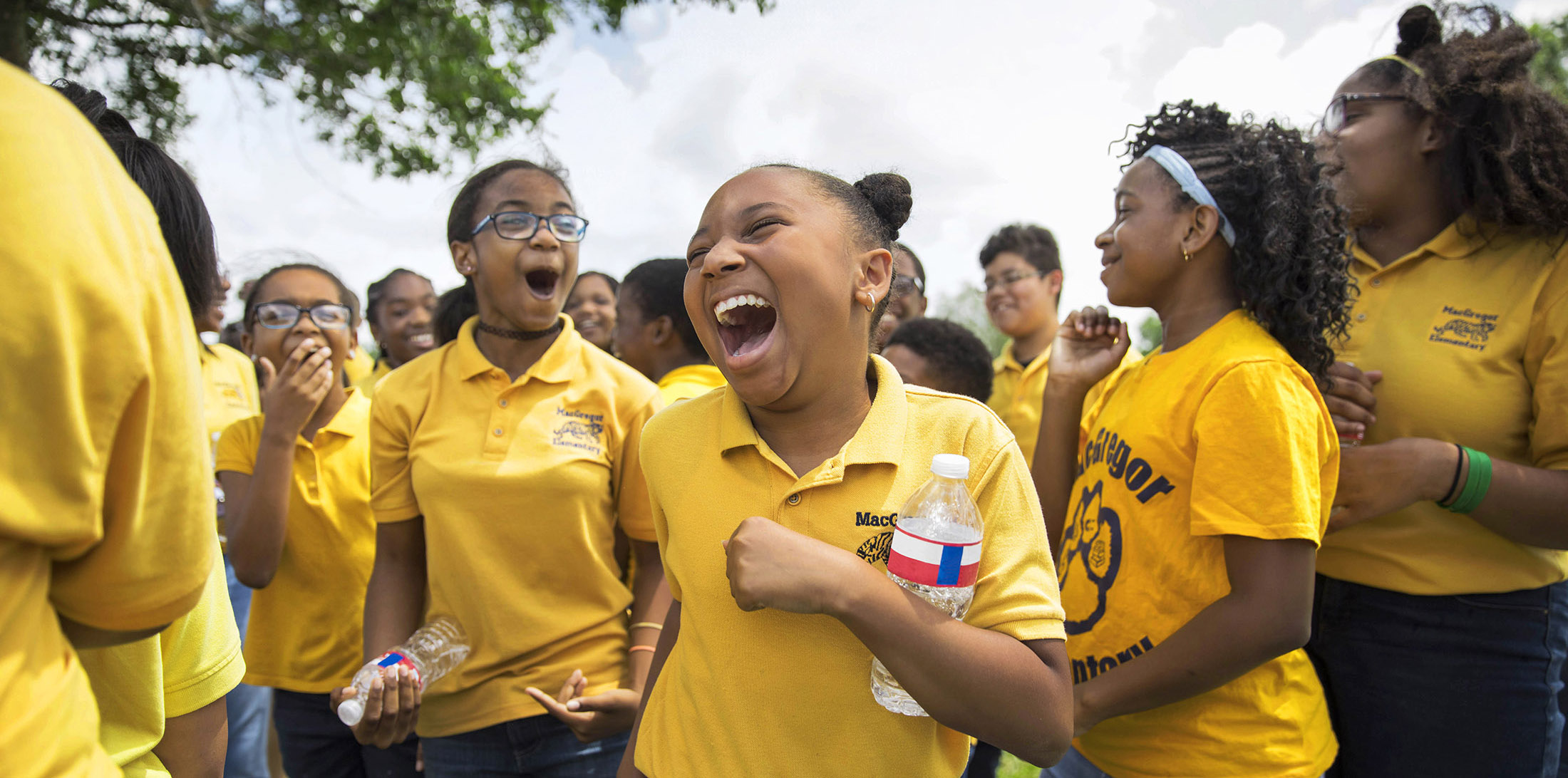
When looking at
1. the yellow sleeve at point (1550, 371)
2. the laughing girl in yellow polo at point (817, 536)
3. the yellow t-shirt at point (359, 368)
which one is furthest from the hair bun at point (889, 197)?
the yellow t-shirt at point (359, 368)

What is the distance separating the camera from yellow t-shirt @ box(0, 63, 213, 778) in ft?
2.52

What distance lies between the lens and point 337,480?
3.22 m

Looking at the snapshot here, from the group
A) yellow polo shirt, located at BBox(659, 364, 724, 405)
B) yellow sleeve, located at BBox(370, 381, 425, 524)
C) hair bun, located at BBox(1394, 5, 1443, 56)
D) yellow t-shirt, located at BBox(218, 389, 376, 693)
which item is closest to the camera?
yellow sleeve, located at BBox(370, 381, 425, 524)

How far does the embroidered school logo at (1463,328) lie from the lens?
232cm

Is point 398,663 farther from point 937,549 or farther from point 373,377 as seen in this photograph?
point 373,377

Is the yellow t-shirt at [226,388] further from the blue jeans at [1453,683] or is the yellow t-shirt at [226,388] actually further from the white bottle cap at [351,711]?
the blue jeans at [1453,683]

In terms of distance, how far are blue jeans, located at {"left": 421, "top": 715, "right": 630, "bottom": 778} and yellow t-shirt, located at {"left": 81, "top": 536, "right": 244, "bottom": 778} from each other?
0.94 m

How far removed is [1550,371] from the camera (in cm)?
220

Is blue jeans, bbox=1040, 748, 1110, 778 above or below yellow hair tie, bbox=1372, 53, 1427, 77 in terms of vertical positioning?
below

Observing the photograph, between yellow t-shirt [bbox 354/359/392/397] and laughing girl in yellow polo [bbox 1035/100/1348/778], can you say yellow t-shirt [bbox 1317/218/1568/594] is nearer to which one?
laughing girl in yellow polo [bbox 1035/100/1348/778]

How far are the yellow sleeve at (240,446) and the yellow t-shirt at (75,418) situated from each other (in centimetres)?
259

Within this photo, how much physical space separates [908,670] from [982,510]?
346 mm

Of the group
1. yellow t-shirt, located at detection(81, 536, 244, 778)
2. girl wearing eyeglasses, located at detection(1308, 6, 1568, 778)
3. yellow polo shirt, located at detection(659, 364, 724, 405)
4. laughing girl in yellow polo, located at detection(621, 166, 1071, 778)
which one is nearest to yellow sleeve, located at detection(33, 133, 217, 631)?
yellow t-shirt, located at detection(81, 536, 244, 778)

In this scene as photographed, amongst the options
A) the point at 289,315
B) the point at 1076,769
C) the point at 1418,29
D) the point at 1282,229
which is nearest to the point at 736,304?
the point at 1282,229
